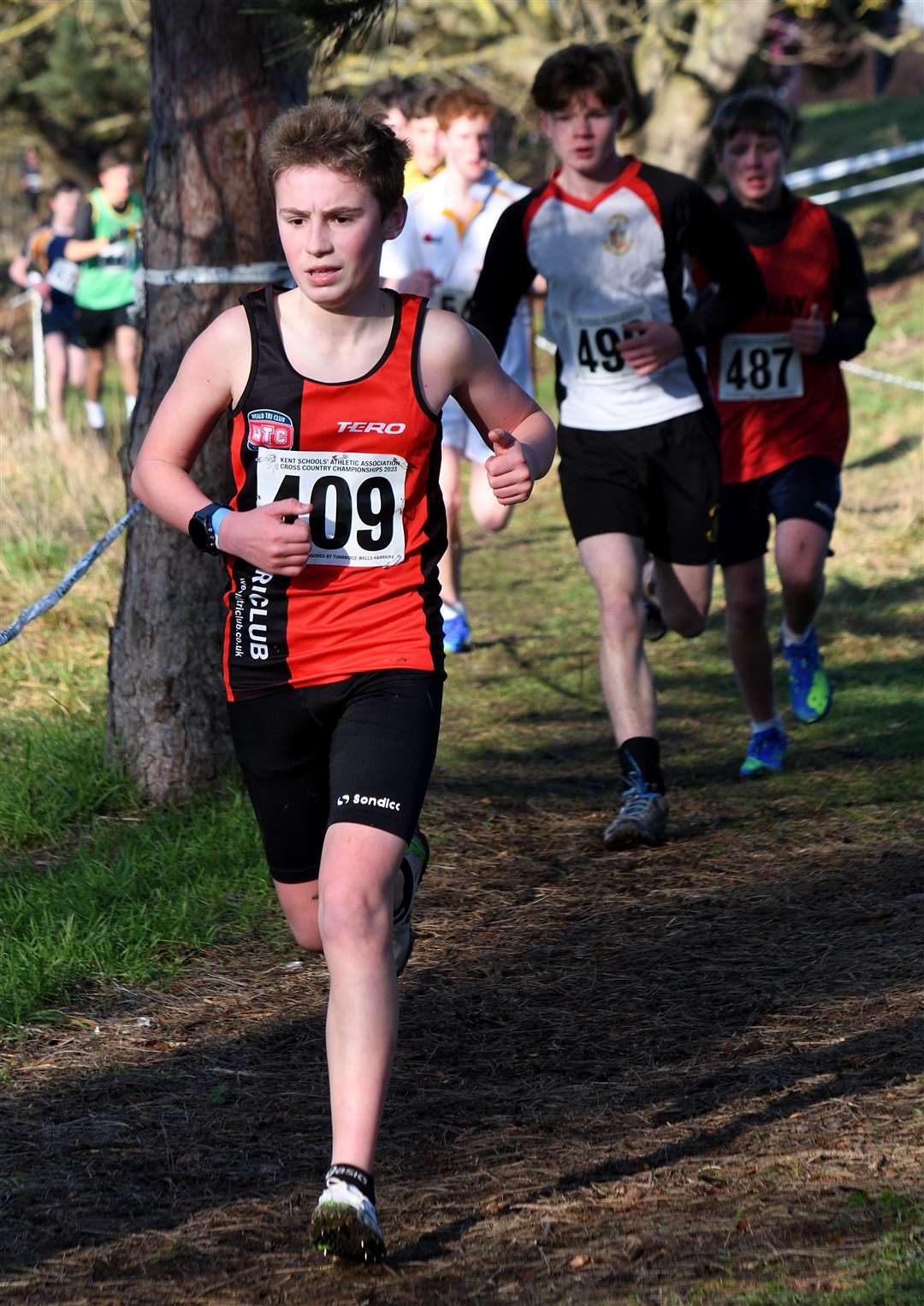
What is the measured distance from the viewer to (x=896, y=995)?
14.1 ft

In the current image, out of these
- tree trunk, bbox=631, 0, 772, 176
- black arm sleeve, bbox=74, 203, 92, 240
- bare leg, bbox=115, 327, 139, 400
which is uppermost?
tree trunk, bbox=631, 0, 772, 176

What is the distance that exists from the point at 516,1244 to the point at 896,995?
151cm

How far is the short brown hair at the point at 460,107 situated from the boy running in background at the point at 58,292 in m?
6.78

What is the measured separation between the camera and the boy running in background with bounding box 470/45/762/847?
18.5ft

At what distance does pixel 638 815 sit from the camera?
5.62m

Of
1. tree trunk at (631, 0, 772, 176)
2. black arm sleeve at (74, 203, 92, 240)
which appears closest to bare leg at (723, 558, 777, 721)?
black arm sleeve at (74, 203, 92, 240)

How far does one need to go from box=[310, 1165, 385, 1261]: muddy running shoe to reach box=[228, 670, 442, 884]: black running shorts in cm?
62

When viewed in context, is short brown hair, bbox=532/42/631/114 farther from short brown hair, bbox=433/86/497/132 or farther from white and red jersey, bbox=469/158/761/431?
short brown hair, bbox=433/86/497/132

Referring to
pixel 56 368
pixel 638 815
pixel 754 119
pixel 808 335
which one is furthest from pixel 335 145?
pixel 56 368

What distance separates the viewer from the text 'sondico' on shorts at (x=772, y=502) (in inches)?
249

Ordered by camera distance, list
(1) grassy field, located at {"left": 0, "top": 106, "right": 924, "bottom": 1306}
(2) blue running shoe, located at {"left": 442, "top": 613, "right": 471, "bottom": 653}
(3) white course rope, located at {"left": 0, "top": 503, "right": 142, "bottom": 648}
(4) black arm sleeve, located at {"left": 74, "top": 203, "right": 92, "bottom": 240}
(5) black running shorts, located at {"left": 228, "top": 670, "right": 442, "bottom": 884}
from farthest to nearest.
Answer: (4) black arm sleeve, located at {"left": 74, "top": 203, "right": 92, "bottom": 240} → (2) blue running shoe, located at {"left": 442, "top": 613, "right": 471, "bottom": 653} → (3) white course rope, located at {"left": 0, "top": 503, "right": 142, "bottom": 648} → (5) black running shorts, located at {"left": 228, "top": 670, "right": 442, "bottom": 884} → (1) grassy field, located at {"left": 0, "top": 106, "right": 924, "bottom": 1306}

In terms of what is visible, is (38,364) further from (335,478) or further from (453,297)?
(335,478)

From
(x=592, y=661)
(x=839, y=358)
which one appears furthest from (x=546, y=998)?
(x=592, y=661)

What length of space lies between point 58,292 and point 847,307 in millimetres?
10900
